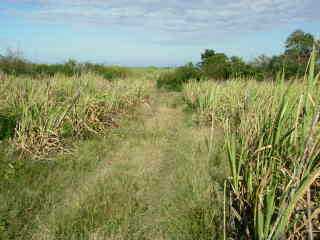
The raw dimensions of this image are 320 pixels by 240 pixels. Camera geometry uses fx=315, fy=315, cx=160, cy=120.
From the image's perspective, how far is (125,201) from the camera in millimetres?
3635

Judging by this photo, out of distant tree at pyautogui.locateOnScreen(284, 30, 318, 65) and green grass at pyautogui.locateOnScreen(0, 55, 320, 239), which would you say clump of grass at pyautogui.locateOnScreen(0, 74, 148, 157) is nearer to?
green grass at pyautogui.locateOnScreen(0, 55, 320, 239)

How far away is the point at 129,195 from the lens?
3.78 m

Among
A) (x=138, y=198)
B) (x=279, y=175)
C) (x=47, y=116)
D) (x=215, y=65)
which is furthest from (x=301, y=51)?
(x=215, y=65)

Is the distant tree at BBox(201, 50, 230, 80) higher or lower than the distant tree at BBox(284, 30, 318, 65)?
higher

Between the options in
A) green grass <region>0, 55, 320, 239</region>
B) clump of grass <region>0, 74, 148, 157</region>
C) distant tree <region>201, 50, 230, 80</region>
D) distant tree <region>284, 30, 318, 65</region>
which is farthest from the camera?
distant tree <region>201, 50, 230, 80</region>

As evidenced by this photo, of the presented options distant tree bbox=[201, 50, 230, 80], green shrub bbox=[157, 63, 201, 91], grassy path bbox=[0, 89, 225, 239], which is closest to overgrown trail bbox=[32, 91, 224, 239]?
grassy path bbox=[0, 89, 225, 239]

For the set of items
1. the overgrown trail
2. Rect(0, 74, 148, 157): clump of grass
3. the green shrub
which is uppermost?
the green shrub

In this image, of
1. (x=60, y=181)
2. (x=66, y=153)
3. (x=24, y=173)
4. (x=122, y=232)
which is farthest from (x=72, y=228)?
(x=66, y=153)

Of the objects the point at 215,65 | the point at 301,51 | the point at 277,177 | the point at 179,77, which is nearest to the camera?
the point at 277,177

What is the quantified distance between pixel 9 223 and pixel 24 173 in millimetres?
1321

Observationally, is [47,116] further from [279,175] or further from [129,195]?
[279,175]

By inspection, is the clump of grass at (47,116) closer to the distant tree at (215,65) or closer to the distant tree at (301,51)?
the distant tree at (301,51)

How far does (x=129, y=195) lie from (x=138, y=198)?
123 mm

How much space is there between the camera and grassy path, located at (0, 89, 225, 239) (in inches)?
117
